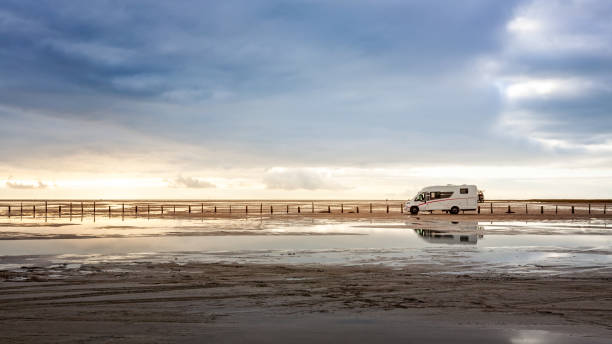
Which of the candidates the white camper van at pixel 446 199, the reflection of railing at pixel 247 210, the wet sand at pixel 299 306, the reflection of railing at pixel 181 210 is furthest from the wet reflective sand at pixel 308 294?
the reflection of railing at pixel 247 210

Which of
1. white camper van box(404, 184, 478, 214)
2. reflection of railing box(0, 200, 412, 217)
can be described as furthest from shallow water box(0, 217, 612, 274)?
reflection of railing box(0, 200, 412, 217)

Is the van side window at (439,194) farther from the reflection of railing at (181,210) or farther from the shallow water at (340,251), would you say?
the shallow water at (340,251)

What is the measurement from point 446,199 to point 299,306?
49.7m

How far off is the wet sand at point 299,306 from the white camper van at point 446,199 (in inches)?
1738

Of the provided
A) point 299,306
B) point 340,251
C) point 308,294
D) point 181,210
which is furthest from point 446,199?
point 299,306

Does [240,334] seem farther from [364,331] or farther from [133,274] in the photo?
[133,274]

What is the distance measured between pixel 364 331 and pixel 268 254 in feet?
35.6

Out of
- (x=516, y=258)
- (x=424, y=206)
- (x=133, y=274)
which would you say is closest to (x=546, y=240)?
(x=516, y=258)

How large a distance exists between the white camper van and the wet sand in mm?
44137

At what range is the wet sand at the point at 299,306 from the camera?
7.54 m

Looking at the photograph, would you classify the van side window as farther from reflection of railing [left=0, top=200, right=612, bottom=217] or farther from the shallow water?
the shallow water

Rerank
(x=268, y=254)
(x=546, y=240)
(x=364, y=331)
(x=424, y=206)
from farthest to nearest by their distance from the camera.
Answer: (x=424, y=206) → (x=546, y=240) → (x=268, y=254) → (x=364, y=331)

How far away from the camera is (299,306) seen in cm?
949

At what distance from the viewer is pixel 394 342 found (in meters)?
7.15
